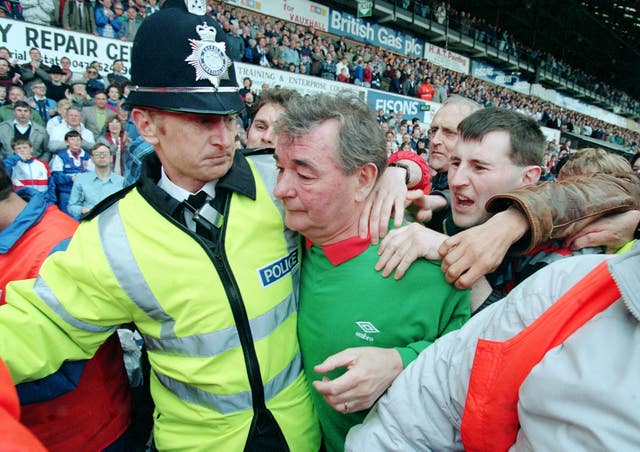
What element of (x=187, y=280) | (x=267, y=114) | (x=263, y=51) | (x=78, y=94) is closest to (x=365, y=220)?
(x=187, y=280)

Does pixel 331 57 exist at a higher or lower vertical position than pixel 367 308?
higher

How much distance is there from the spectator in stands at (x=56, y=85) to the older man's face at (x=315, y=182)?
8.33 metres

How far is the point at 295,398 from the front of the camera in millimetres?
1497

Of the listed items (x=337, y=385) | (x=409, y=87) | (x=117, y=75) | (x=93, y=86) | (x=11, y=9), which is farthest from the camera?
(x=409, y=87)

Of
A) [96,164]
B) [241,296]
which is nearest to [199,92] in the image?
[241,296]

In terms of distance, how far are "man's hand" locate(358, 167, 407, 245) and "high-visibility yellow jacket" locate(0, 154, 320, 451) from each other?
0.32 metres

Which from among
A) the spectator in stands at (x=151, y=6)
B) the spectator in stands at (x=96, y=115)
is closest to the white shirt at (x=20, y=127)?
the spectator in stands at (x=96, y=115)

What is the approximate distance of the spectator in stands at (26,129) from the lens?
6414 mm

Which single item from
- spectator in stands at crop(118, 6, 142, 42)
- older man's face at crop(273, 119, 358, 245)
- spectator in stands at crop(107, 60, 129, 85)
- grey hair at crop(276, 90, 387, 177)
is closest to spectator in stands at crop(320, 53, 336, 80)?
spectator in stands at crop(118, 6, 142, 42)

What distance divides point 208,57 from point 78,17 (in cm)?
1045

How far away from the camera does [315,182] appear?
1.39 m

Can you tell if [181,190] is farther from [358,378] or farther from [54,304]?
[358,378]

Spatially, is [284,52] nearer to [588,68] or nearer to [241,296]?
[241,296]

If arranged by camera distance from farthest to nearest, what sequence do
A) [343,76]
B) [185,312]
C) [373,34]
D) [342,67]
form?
[373,34] → [342,67] → [343,76] → [185,312]
